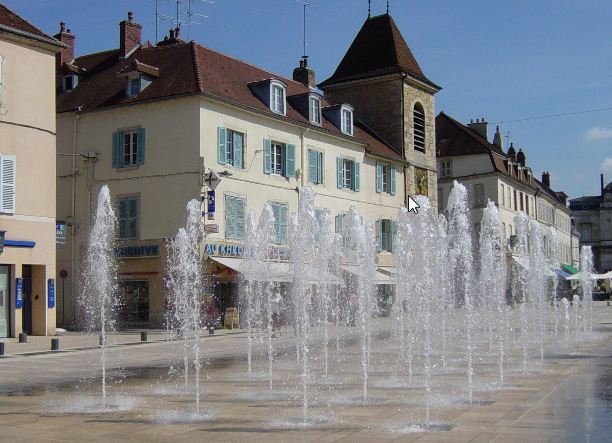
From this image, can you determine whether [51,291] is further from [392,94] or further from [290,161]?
[392,94]

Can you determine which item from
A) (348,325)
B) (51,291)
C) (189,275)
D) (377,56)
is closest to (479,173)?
(377,56)

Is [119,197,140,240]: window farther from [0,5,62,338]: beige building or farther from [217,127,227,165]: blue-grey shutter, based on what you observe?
[0,5,62,338]: beige building

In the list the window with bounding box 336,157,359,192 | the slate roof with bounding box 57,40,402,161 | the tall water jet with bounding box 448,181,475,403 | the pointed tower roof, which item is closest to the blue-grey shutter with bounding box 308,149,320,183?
the slate roof with bounding box 57,40,402,161

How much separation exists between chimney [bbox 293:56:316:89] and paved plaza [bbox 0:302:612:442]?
27.5 metres

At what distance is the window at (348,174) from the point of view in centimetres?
3806

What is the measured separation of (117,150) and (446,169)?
111ft

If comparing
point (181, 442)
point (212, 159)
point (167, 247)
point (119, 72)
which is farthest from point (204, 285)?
point (181, 442)

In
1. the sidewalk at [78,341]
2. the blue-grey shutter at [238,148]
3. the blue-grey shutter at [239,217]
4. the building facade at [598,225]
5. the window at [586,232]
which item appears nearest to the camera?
the sidewalk at [78,341]

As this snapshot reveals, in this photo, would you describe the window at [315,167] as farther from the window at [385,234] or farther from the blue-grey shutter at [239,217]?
the window at [385,234]

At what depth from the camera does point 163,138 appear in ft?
101

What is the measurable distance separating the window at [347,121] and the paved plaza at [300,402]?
21701 millimetres

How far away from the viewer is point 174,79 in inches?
1232

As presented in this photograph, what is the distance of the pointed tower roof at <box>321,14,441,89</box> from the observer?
43688 mm

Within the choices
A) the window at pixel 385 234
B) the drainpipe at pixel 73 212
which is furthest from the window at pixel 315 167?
the drainpipe at pixel 73 212
